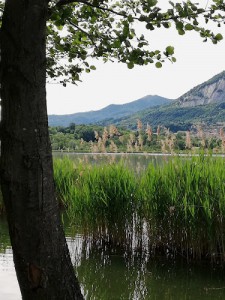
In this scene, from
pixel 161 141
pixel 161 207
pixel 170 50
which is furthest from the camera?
pixel 161 141

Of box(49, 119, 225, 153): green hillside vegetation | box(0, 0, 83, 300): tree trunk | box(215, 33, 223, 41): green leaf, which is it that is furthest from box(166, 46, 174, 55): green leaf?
box(49, 119, 225, 153): green hillside vegetation

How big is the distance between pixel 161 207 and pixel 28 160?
457 centimetres

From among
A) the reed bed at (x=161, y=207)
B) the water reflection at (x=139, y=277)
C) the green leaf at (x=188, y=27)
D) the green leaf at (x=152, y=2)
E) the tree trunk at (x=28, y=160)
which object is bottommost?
the water reflection at (x=139, y=277)

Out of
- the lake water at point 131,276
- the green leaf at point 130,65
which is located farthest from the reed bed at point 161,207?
the green leaf at point 130,65

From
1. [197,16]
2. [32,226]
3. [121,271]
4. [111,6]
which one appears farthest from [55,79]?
[121,271]

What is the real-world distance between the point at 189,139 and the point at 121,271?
2860 millimetres

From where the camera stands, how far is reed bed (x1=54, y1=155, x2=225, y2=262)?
657cm

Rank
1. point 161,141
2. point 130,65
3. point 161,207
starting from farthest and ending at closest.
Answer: point 161,141 → point 161,207 → point 130,65

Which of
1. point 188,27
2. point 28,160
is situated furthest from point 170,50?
point 28,160

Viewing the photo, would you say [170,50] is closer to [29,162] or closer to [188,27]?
[188,27]

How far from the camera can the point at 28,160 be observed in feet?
8.86

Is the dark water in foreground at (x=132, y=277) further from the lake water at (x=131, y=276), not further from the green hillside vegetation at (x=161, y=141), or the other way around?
the green hillside vegetation at (x=161, y=141)

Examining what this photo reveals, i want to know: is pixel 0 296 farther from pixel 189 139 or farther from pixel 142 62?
pixel 189 139

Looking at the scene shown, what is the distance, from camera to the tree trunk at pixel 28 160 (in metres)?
2.70
